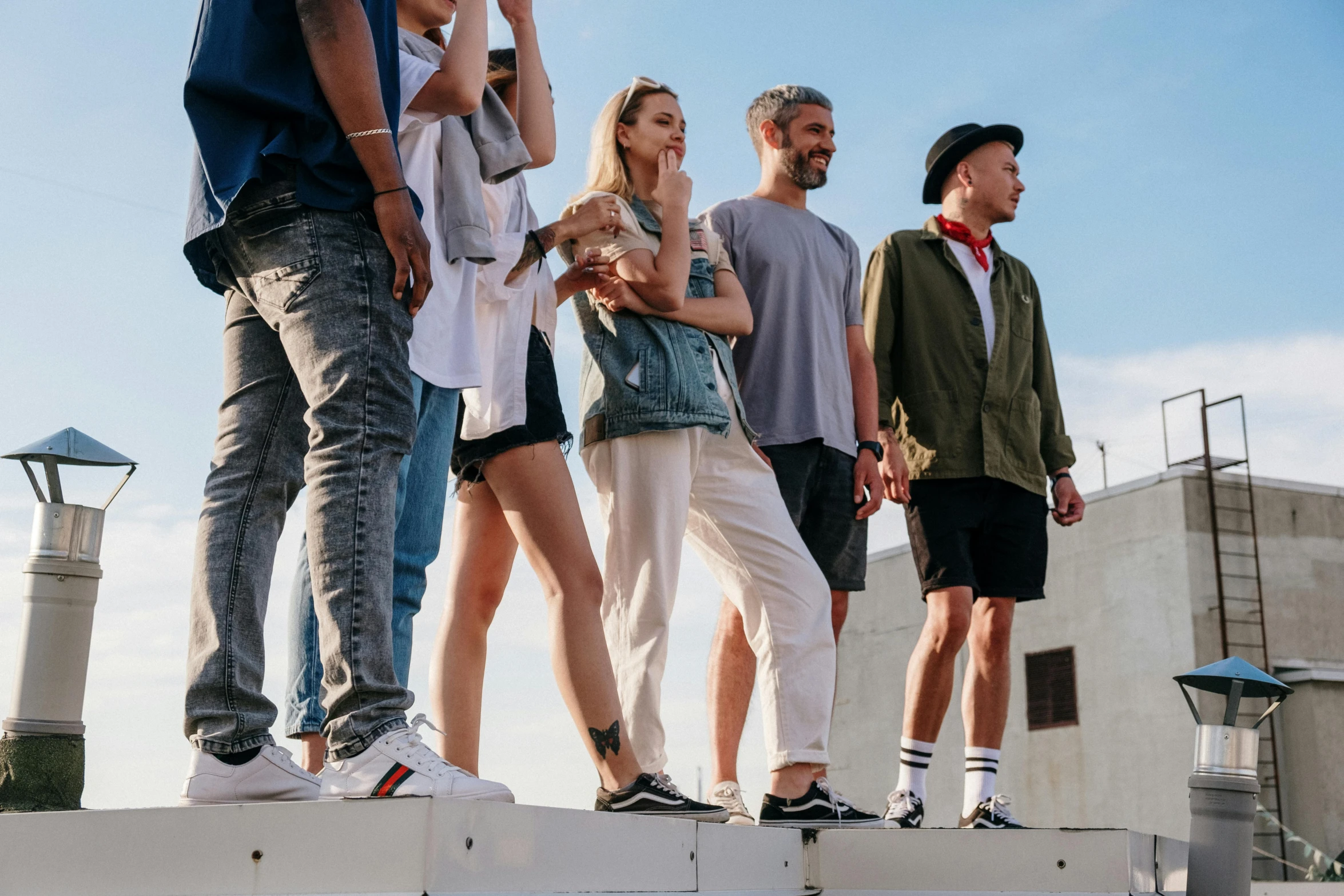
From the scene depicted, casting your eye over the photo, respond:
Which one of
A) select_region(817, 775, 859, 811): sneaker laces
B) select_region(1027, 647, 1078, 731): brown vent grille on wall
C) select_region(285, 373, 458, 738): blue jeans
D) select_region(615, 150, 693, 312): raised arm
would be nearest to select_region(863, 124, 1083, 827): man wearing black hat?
select_region(817, 775, 859, 811): sneaker laces

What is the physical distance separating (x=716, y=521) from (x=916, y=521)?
1.14 meters

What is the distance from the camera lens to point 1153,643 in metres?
19.5

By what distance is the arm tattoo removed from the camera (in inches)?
127

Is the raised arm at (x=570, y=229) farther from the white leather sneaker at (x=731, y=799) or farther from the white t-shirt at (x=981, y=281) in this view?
the white t-shirt at (x=981, y=281)

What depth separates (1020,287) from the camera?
202 inches

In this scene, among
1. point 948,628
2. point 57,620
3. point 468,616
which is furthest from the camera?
point 948,628

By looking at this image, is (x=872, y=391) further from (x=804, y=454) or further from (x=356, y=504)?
(x=356, y=504)

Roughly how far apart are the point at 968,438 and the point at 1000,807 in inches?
49.0

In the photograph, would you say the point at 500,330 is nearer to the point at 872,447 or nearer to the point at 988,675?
the point at 872,447

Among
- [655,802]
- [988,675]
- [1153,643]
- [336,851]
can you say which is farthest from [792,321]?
[1153,643]

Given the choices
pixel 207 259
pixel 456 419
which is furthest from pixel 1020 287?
pixel 207 259

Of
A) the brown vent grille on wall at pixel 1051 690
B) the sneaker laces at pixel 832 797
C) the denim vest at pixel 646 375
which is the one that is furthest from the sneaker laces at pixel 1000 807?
the brown vent grille on wall at pixel 1051 690

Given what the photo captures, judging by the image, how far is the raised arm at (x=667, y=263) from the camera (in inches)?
149

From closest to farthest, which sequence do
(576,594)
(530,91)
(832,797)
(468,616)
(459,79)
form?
(459,79) < (576,594) < (468,616) < (530,91) < (832,797)
